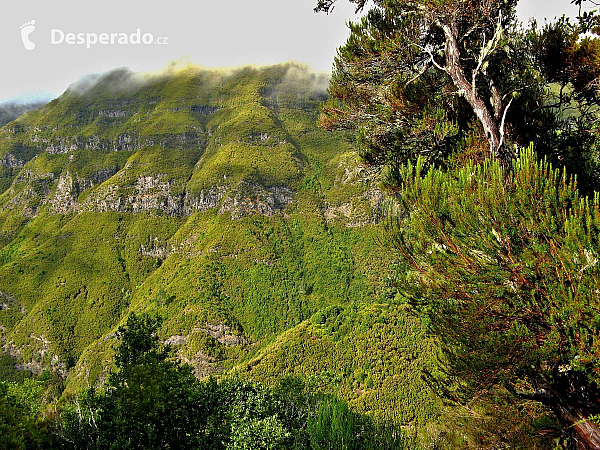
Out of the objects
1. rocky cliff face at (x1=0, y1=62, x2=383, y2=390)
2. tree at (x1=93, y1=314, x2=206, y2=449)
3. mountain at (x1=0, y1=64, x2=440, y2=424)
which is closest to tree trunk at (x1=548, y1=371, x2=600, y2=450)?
tree at (x1=93, y1=314, x2=206, y2=449)

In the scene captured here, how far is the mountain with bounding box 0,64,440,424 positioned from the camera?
217 ft

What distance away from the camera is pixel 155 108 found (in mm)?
188875

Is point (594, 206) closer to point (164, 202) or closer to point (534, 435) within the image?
point (534, 435)

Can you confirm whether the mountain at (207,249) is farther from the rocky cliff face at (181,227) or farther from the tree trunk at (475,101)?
the tree trunk at (475,101)

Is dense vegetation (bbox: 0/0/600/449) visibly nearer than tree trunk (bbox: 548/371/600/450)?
Yes

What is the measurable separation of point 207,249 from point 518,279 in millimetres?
118381

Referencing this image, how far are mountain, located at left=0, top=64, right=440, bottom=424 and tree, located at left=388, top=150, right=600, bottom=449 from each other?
41.9 metres

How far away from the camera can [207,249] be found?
4614 inches

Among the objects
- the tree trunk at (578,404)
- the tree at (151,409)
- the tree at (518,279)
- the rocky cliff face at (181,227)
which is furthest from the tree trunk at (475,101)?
the rocky cliff face at (181,227)

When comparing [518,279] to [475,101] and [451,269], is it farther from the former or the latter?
[475,101]

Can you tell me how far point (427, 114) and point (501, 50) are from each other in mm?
1766

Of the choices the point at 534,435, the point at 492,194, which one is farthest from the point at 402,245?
the point at 534,435

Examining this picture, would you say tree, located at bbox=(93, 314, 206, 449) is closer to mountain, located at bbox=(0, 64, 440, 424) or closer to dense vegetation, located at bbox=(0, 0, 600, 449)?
dense vegetation, located at bbox=(0, 0, 600, 449)

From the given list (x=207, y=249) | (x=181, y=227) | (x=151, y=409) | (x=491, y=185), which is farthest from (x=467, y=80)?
(x=181, y=227)
